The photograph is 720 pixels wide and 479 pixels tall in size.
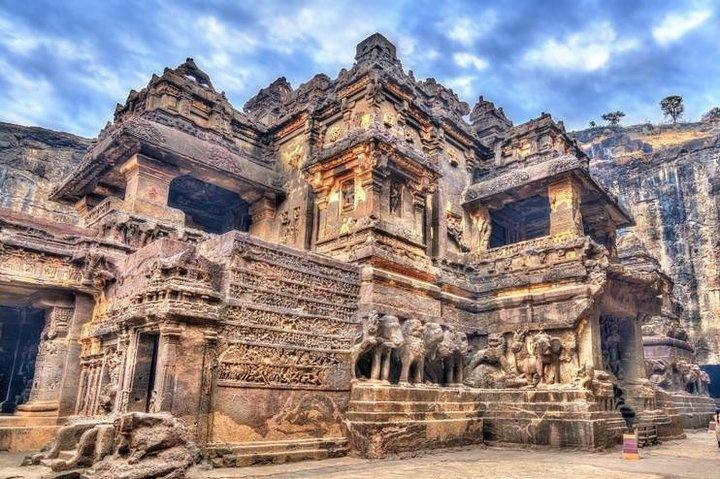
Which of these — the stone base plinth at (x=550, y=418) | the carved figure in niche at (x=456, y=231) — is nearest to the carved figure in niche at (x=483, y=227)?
the carved figure in niche at (x=456, y=231)

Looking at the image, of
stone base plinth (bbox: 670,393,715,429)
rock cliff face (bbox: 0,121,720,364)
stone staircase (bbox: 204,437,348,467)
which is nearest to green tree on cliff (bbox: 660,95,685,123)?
rock cliff face (bbox: 0,121,720,364)

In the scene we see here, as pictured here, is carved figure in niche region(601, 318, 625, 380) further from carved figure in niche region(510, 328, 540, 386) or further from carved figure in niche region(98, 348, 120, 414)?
carved figure in niche region(98, 348, 120, 414)

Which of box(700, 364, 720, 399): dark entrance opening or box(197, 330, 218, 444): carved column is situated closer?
box(197, 330, 218, 444): carved column

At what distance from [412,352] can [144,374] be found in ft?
17.5

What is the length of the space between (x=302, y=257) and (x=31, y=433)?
6.62m

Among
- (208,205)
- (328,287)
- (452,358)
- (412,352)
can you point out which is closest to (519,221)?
(452,358)

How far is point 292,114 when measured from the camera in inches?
727

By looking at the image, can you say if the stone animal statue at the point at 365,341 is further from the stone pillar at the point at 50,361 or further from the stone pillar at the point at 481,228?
the stone pillar at the point at 481,228

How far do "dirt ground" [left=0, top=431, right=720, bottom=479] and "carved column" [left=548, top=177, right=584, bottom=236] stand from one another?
602 cm

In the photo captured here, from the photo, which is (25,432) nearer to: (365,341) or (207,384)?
(207,384)

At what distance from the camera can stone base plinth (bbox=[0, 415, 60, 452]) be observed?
10602 millimetres

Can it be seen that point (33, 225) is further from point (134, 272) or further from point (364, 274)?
point (364, 274)

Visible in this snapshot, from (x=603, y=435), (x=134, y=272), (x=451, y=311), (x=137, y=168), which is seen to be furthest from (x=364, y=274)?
(x=137, y=168)

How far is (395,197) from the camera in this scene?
14.6 meters
